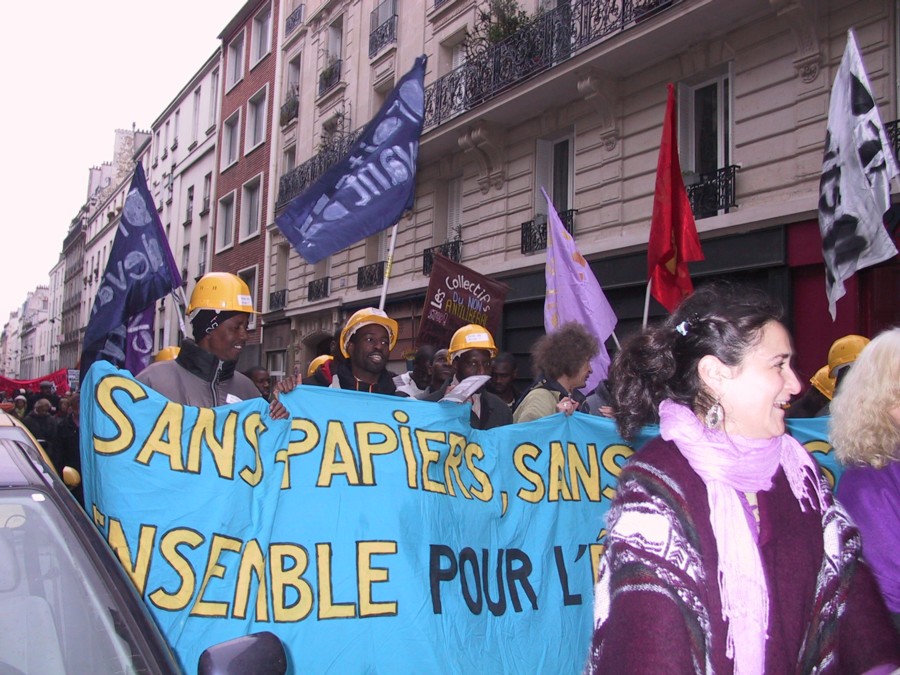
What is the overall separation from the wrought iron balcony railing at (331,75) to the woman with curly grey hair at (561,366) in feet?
55.4

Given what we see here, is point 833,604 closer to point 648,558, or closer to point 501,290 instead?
point 648,558

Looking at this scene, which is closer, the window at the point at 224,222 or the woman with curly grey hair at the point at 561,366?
the woman with curly grey hair at the point at 561,366

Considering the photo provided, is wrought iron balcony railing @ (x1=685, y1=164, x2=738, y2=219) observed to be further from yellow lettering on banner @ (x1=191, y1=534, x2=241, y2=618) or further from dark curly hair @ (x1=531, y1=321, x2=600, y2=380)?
yellow lettering on banner @ (x1=191, y1=534, x2=241, y2=618)

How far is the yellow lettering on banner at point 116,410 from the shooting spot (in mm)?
3004

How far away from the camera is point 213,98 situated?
30.3m

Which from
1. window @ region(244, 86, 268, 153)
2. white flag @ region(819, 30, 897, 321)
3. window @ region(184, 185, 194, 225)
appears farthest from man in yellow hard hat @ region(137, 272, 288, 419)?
window @ region(184, 185, 194, 225)

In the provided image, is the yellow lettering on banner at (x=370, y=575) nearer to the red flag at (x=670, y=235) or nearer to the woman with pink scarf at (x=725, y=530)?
the woman with pink scarf at (x=725, y=530)

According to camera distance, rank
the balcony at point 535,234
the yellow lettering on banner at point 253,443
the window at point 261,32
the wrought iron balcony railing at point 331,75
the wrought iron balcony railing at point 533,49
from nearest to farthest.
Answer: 1. the yellow lettering on banner at point 253,443
2. the wrought iron balcony railing at point 533,49
3. the balcony at point 535,234
4. the wrought iron balcony railing at point 331,75
5. the window at point 261,32

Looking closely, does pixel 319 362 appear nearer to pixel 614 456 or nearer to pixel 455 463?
pixel 455 463

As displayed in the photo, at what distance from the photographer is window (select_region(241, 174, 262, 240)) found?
25.0m

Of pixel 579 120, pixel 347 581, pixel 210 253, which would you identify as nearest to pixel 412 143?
pixel 347 581

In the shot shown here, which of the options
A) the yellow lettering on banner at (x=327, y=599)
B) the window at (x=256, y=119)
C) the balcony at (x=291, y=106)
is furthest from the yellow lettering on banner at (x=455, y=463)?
the window at (x=256, y=119)

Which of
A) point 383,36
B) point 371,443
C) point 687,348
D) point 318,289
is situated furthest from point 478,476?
point 318,289

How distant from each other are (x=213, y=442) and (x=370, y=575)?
2.96ft
